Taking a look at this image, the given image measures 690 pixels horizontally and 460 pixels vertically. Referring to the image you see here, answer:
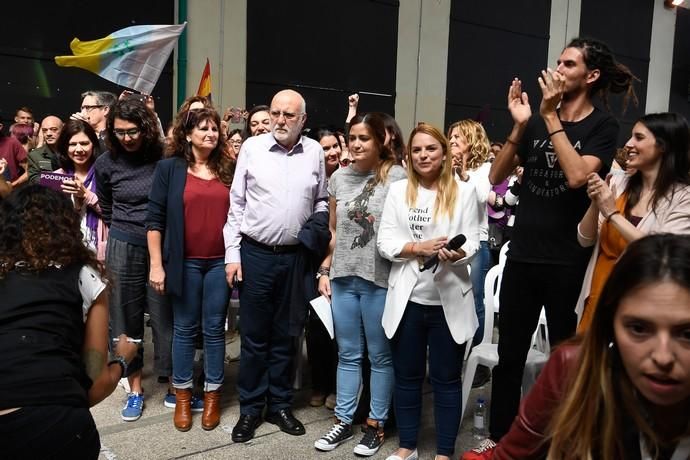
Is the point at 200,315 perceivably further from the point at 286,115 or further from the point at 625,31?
the point at 625,31

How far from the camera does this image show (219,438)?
134 inches

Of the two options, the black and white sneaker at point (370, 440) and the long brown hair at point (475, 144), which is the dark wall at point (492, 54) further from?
the black and white sneaker at point (370, 440)

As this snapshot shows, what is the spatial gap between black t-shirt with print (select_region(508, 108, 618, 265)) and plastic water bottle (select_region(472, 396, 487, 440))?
124 centimetres

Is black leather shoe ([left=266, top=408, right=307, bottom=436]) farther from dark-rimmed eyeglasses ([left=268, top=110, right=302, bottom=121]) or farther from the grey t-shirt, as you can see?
dark-rimmed eyeglasses ([left=268, top=110, right=302, bottom=121])

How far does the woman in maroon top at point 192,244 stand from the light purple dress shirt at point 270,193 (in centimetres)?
16

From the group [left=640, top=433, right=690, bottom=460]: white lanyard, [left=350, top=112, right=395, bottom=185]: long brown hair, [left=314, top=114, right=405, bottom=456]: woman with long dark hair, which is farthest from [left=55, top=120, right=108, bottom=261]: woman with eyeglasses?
[left=640, top=433, right=690, bottom=460]: white lanyard

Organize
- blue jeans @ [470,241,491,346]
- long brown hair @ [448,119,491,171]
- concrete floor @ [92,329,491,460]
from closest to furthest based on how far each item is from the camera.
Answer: concrete floor @ [92,329,491,460], blue jeans @ [470,241,491,346], long brown hair @ [448,119,491,171]

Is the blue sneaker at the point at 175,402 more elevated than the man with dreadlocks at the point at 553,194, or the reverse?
the man with dreadlocks at the point at 553,194

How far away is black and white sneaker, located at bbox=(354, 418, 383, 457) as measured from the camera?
3.25 m

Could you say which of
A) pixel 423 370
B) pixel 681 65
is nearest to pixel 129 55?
pixel 423 370

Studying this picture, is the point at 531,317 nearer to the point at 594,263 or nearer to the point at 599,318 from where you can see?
the point at 594,263

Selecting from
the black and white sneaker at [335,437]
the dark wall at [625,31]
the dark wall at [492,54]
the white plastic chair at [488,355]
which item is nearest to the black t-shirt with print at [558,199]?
the white plastic chair at [488,355]

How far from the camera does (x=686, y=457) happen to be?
1226 millimetres

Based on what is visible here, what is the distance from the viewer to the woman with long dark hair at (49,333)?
178 cm
